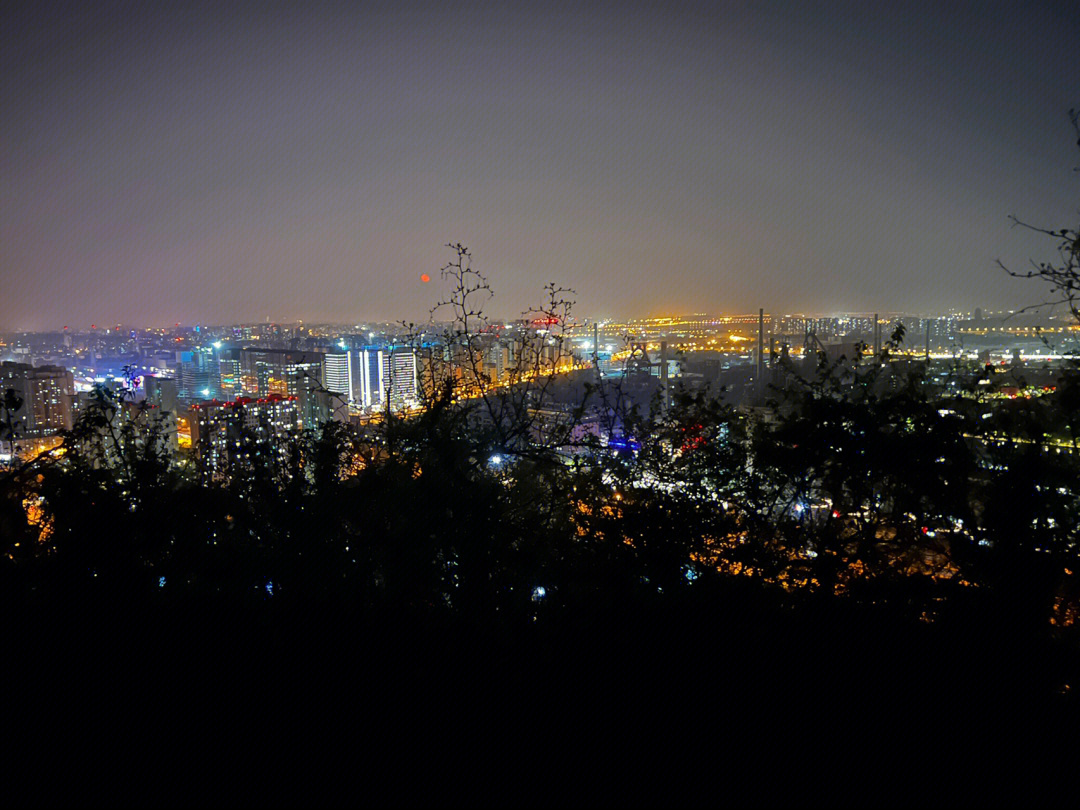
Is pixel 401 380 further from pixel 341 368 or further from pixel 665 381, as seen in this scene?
pixel 341 368

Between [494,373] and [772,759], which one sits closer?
[772,759]

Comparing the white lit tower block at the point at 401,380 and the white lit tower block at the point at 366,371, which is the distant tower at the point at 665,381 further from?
the white lit tower block at the point at 366,371

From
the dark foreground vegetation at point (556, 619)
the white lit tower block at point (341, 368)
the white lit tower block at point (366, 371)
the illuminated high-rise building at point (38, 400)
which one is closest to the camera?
the dark foreground vegetation at point (556, 619)

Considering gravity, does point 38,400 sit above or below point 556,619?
above

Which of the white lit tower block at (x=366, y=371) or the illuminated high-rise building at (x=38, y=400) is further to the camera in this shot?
the white lit tower block at (x=366, y=371)

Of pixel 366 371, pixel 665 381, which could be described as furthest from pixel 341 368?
pixel 665 381

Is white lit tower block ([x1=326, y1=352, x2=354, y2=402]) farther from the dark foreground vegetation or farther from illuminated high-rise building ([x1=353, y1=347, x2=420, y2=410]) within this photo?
the dark foreground vegetation

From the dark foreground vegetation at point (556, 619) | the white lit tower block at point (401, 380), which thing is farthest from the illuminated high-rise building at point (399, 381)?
the dark foreground vegetation at point (556, 619)

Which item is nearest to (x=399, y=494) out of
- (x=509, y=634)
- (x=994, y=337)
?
(x=509, y=634)

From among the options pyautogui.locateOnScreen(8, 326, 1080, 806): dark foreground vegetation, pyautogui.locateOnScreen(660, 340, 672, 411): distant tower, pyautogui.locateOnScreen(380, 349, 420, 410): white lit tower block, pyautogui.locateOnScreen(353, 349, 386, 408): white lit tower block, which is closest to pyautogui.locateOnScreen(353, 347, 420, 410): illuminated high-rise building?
pyautogui.locateOnScreen(380, 349, 420, 410): white lit tower block

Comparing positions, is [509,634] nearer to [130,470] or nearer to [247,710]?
[247,710]

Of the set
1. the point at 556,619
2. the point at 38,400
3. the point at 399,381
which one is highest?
the point at 399,381
